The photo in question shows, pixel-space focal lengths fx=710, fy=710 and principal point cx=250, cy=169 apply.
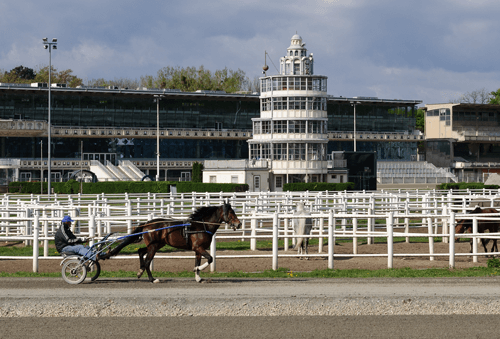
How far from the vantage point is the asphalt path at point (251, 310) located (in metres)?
10.7

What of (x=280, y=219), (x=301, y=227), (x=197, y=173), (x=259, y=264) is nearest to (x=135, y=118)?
(x=197, y=173)

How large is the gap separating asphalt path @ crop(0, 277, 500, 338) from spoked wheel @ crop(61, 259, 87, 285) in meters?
0.20

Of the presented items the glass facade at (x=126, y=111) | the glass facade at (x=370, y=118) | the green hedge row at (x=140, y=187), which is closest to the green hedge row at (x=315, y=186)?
the green hedge row at (x=140, y=187)

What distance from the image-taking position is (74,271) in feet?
46.1

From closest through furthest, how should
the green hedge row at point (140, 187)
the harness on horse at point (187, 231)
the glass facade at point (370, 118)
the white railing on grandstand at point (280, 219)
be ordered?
the harness on horse at point (187, 231) < the white railing on grandstand at point (280, 219) < the green hedge row at point (140, 187) < the glass facade at point (370, 118)

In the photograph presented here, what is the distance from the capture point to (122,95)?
97875mm

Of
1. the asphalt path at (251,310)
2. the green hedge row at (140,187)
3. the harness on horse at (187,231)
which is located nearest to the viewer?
the asphalt path at (251,310)

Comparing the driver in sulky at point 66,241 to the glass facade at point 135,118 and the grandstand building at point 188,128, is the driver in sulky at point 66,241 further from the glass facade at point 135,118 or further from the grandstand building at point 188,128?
the glass facade at point 135,118

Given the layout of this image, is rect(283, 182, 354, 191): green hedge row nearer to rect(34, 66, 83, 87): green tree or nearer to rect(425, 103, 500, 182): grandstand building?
rect(425, 103, 500, 182): grandstand building

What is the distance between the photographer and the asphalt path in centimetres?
1070

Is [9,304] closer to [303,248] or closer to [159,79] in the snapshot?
[303,248]

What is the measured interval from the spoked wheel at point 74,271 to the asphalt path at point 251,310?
0.20 meters

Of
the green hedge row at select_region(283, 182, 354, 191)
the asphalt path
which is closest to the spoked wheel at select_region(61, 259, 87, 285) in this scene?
the asphalt path

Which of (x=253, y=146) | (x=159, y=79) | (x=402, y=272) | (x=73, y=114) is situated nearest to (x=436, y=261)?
(x=402, y=272)
